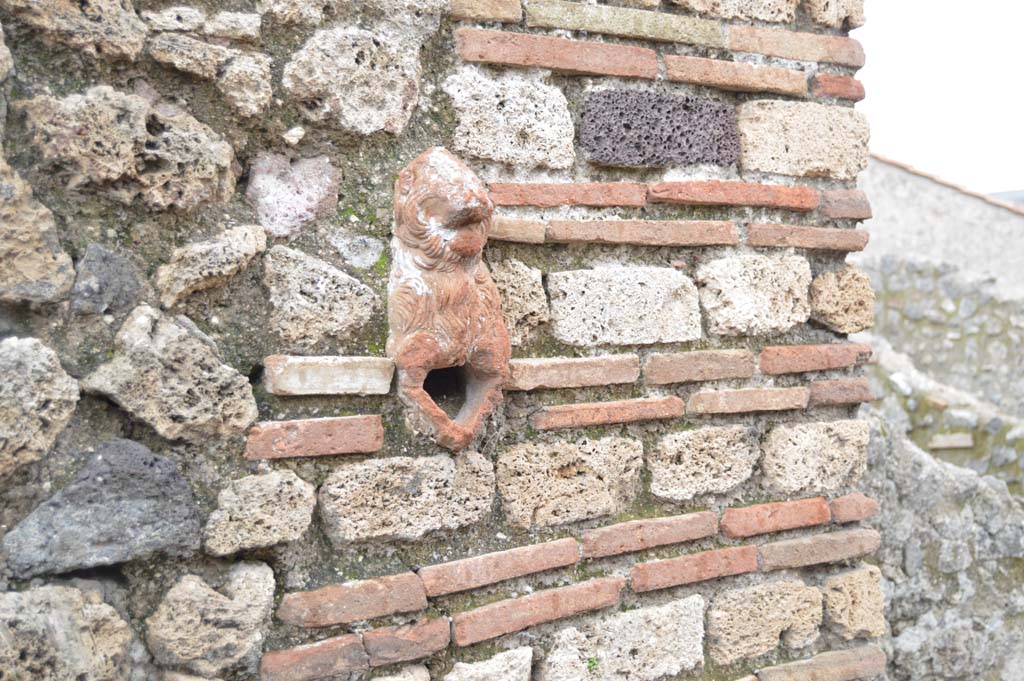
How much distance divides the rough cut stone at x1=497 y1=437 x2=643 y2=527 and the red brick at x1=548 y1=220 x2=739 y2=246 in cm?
49

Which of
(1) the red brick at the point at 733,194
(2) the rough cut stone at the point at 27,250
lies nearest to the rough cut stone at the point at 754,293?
(1) the red brick at the point at 733,194

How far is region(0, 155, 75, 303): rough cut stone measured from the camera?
163 centimetres

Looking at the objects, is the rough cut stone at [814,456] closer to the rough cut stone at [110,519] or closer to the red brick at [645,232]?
the red brick at [645,232]

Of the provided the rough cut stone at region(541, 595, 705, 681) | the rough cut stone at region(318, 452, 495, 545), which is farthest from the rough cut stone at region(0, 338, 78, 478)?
the rough cut stone at region(541, 595, 705, 681)

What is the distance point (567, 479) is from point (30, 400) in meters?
1.18

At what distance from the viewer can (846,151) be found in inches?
107

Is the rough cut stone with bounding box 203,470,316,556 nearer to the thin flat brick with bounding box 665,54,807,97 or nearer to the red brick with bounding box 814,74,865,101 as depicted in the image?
the thin flat brick with bounding box 665,54,807,97

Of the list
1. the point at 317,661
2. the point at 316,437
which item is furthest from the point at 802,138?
the point at 317,661

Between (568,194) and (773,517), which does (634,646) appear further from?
(568,194)

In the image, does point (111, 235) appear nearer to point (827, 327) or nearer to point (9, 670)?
point (9, 670)

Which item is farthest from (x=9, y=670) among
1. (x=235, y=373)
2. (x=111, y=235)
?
(x=111, y=235)

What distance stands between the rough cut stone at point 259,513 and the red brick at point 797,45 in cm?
161

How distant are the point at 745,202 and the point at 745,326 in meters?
0.33

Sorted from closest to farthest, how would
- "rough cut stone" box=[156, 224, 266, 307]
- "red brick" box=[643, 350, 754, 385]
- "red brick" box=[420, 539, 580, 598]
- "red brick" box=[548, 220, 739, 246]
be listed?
1. "rough cut stone" box=[156, 224, 266, 307]
2. "red brick" box=[420, 539, 580, 598]
3. "red brick" box=[548, 220, 739, 246]
4. "red brick" box=[643, 350, 754, 385]
